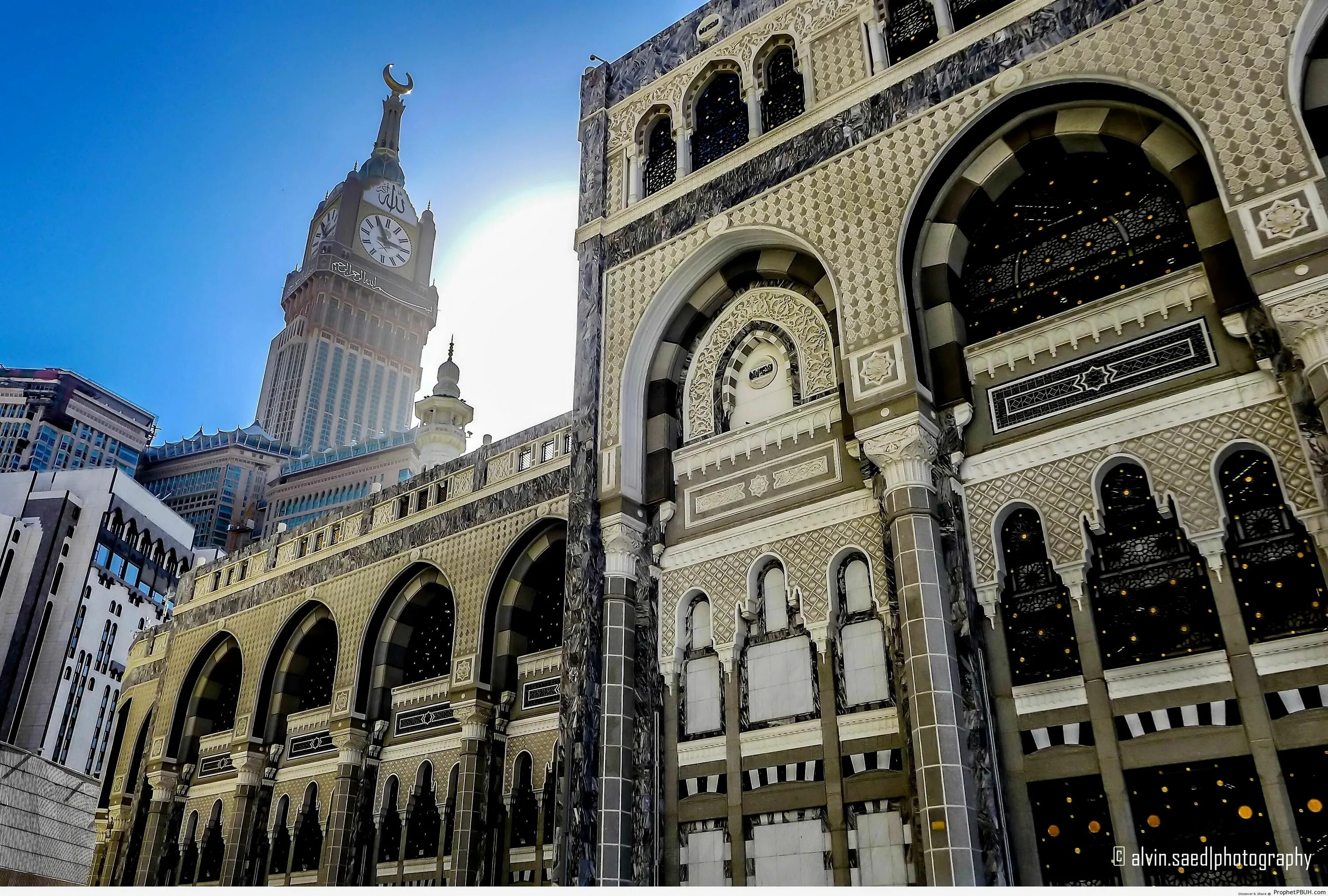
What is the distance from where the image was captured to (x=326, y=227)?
86.2 metres

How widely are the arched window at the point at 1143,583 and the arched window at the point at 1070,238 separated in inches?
69.1

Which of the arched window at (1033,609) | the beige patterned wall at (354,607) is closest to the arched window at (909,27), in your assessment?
the arched window at (1033,609)

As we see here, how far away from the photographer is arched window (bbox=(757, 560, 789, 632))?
921 centimetres

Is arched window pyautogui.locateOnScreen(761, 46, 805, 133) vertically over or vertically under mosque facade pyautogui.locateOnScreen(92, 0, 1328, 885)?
over

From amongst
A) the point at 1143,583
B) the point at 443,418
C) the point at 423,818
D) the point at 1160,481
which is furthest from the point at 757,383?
the point at 443,418

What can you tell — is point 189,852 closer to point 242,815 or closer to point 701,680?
point 242,815

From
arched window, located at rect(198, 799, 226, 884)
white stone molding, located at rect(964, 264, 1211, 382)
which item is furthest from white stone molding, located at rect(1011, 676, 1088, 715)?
arched window, located at rect(198, 799, 226, 884)

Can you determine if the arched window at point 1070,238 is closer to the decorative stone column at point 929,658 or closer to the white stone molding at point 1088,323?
the white stone molding at point 1088,323

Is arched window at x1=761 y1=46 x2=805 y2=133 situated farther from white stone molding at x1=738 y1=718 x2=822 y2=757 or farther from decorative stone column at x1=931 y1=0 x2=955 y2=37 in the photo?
white stone molding at x1=738 y1=718 x2=822 y2=757

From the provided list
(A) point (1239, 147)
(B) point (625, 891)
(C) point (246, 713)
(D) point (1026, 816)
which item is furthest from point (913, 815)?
(C) point (246, 713)

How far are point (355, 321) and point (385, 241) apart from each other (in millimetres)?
8281

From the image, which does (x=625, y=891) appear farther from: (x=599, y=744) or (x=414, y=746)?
(x=414, y=746)

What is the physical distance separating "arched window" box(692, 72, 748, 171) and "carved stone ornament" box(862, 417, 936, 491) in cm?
464

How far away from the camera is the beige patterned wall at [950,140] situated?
7176mm
